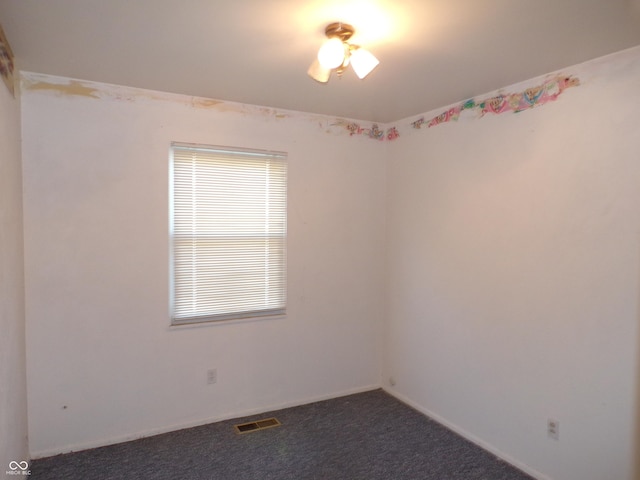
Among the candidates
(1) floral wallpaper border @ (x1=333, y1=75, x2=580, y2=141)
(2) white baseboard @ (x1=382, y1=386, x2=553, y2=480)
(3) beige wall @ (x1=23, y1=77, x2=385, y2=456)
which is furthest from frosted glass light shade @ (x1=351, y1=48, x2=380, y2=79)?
(2) white baseboard @ (x1=382, y1=386, x2=553, y2=480)

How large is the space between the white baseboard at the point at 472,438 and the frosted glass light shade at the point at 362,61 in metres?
2.49

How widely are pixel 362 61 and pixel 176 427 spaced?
270 cm

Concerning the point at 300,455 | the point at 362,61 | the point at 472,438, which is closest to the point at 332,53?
the point at 362,61

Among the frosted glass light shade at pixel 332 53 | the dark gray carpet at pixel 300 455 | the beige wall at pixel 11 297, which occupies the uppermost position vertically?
the frosted glass light shade at pixel 332 53

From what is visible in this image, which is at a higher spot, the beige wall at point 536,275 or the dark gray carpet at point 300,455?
the beige wall at point 536,275

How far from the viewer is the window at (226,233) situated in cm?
296

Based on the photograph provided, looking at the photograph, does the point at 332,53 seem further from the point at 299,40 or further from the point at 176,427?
the point at 176,427

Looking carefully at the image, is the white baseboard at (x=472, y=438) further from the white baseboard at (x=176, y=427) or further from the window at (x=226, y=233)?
the window at (x=226, y=233)

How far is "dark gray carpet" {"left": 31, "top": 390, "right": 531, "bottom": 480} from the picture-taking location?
2.48 meters

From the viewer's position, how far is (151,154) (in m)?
2.81

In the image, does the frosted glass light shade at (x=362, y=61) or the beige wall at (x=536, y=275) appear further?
the beige wall at (x=536, y=275)

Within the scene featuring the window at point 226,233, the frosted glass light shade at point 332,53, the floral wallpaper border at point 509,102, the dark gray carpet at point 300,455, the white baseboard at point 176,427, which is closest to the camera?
the frosted glass light shade at point 332,53

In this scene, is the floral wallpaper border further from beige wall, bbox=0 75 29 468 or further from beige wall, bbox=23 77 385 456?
beige wall, bbox=0 75 29 468

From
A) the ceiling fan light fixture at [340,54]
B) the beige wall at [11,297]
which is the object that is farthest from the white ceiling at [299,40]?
the beige wall at [11,297]
